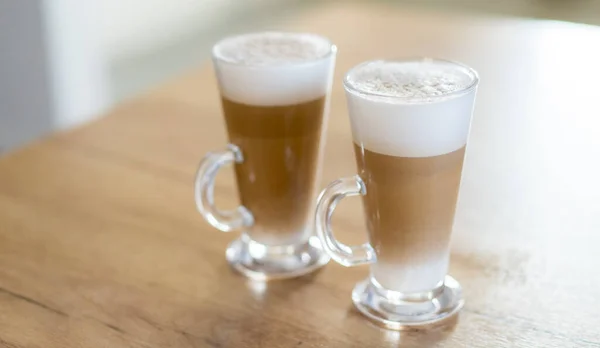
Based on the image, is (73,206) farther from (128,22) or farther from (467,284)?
(128,22)

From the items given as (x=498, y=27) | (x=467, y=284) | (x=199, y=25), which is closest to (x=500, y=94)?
(x=498, y=27)

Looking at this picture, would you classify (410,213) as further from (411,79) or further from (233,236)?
(233,236)

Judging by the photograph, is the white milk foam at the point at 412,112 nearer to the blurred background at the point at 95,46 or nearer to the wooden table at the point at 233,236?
the wooden table at the point at 233,236

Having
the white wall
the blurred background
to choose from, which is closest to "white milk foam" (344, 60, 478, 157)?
the blurred background

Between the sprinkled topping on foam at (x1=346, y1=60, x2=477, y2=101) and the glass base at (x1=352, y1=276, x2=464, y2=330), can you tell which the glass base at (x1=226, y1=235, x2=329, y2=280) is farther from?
the sprinkled topping on foam at (x1=346, y1=60, x2=477, y2=101)

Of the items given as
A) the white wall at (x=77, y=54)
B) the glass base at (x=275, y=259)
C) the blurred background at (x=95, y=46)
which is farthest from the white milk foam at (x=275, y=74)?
the white wall at (x=77, y=54)

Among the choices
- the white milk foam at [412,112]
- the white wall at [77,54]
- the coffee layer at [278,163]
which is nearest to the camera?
the white milk foam at [412,112]

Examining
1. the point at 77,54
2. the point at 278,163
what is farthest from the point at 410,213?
the point at 77,54
